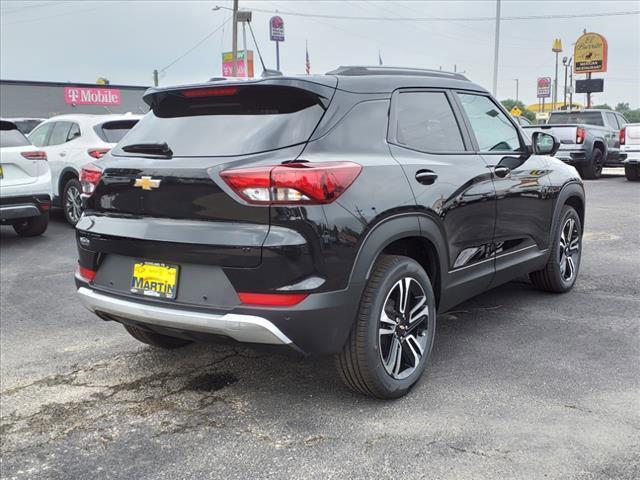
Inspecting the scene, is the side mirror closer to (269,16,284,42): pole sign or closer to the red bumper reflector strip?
the red bumper reflector strip

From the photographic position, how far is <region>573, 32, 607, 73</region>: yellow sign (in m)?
44.9

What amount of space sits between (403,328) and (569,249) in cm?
270

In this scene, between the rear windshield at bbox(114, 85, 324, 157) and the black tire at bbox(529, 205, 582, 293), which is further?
the black tire at bbox(529, 205, 582, 293)

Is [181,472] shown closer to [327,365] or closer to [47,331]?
[327,365]

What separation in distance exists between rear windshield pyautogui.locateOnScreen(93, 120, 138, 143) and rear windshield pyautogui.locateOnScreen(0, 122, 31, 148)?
1116 millimetres

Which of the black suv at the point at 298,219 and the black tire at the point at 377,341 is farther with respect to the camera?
the black tire at the point at 377,341

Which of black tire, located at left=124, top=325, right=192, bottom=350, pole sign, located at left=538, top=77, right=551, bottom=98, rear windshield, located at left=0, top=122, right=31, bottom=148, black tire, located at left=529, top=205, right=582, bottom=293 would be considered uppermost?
pole sign, located at left=538, top=77, right=551, bottom=98

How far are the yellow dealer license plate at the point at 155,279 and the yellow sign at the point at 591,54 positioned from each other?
4822 centimetres

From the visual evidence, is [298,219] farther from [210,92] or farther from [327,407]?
[327,407]

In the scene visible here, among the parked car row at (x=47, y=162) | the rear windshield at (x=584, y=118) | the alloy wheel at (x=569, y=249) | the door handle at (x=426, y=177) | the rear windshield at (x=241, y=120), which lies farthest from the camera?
the rear windshield at (x=584, y=118)

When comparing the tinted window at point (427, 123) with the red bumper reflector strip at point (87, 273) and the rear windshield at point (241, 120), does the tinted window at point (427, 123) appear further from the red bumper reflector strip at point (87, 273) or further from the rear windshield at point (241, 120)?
the red bumper reflector strip at point (87, 273)

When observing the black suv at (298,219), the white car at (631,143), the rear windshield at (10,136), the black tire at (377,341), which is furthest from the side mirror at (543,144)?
the white car at (631,143)

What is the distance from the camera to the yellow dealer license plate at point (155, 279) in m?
3.14

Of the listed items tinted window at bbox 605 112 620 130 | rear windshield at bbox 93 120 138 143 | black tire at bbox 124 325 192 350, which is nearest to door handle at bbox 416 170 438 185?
black tire at bbox 124 325 192 350
